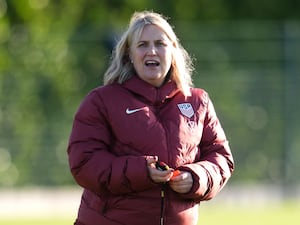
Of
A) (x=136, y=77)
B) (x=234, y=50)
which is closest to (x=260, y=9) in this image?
(x=234, y=50)

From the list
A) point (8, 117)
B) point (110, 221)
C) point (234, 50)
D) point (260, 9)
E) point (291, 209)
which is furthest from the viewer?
point (260, 9)

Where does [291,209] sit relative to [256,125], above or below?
below

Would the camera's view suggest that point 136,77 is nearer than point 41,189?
Yes

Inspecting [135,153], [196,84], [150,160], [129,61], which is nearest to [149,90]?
[129,61]

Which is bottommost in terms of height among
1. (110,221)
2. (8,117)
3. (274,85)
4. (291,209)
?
(110,221)

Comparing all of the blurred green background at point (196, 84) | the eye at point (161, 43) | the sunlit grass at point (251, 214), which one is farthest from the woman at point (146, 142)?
the blurred green background at point (196, 84)

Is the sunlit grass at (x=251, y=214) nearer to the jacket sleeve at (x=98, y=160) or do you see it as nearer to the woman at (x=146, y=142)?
the woman at (x=146, y=142)

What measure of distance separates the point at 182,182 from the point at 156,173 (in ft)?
0.56

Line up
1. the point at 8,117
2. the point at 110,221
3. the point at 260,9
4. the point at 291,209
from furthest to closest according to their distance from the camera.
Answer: the point at 260,9 < the point at 8,117 < the point at 291,209 < the point at 110,221

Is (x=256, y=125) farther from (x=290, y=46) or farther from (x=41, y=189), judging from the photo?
(x=41, y=189)

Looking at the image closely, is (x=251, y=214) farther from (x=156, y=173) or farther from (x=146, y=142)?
(x=156, y=173)

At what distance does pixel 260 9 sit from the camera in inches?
920

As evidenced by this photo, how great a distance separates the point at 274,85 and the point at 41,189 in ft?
13.3

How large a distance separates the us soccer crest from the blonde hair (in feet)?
0.31
